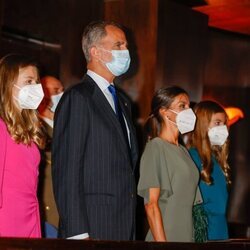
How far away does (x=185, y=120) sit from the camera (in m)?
3.46

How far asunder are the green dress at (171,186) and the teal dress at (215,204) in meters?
0.33

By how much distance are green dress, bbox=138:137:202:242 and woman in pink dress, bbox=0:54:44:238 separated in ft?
2.05

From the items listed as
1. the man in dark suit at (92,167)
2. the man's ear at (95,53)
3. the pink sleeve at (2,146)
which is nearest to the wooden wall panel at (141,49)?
the man's ear at (95,53)

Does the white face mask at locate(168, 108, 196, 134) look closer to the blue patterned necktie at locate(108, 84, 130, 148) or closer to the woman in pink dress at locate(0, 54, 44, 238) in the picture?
the blue patterned necktie at locate(108, 84, 130, 148)

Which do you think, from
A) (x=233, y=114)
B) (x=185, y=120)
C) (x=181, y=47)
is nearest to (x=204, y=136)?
(x=185, y=120)

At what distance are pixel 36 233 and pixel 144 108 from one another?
3.13 meters

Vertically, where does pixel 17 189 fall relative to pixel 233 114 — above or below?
below

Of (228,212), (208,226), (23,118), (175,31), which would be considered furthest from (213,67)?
(23,118)

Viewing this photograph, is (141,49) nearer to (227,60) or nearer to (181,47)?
(181,47)

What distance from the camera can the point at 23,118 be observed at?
285cm

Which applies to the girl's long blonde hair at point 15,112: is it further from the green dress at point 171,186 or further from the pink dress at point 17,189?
the green dress at point 171,186

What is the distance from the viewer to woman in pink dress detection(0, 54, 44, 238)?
262 cm

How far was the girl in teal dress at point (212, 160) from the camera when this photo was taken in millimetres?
3590

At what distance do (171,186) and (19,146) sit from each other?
871 mm
